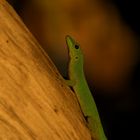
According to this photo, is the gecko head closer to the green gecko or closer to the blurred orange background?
the green gecko

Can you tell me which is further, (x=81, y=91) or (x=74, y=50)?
(x=74, y=50)

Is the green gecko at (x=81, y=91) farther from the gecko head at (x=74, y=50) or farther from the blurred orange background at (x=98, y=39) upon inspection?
the blurred orange background at (x=98, y=39)

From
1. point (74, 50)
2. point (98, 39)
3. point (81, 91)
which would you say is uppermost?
point (74, 50)

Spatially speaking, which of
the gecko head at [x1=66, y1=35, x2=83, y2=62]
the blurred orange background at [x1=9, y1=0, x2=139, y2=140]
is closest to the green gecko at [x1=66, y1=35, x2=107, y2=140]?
the gecko head at [x1=66, y1=35, x2=83, y2=62]

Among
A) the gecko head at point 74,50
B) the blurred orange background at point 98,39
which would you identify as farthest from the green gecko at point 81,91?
the blurred orange background at point 98,39

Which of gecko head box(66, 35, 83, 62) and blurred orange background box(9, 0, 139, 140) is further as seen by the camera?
blurred orange background box(9, 0, 139, 140)

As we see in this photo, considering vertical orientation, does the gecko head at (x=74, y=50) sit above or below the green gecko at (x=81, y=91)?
above

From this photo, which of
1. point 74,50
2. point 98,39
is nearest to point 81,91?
point 74,50

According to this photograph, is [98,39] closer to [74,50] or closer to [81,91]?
[74,50]

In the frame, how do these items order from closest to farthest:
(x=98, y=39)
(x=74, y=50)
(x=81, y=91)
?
1. (x=81, y=91)
2. (x=74, y=50)
3. (x=98, y=39)
